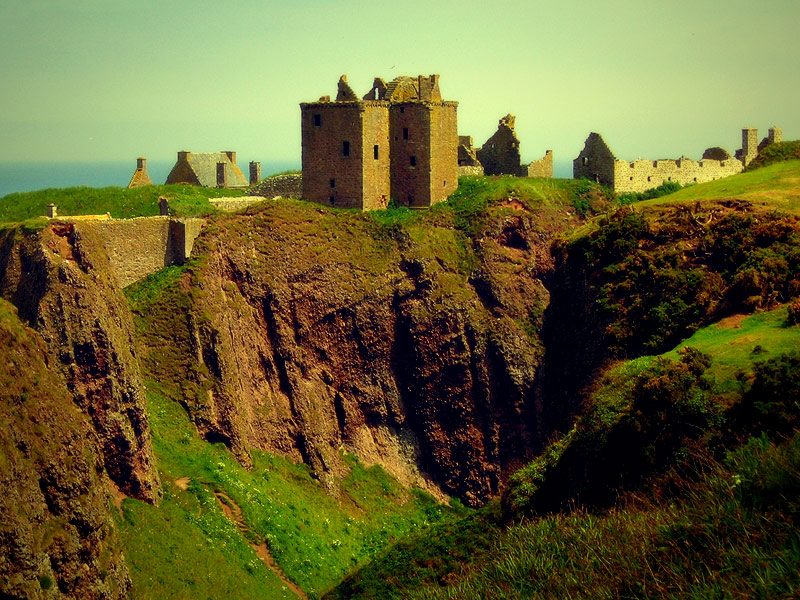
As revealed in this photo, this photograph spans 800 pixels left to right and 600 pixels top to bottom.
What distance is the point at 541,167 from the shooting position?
85875 millimetres

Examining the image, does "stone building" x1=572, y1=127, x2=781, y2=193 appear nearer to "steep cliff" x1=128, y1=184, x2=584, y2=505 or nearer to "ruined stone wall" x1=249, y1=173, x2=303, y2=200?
"steep cliff" x1=128, y1=184, x2=584, y2=505

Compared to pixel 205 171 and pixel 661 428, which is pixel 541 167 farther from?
pixel 661 428

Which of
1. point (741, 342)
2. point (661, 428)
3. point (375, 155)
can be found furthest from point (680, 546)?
point (375, 155)

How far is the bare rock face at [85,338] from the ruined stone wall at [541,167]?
34.8m

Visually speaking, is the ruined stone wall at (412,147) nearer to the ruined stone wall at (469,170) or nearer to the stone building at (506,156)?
the ruined stone wall at (469,170)

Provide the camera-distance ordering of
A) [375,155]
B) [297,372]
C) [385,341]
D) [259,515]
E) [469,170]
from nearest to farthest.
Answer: [259,515] < [297,372] < [385,341] < [375,155] < [469,170]

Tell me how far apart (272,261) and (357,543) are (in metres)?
14.9

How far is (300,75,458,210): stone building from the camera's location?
7562 centimetres

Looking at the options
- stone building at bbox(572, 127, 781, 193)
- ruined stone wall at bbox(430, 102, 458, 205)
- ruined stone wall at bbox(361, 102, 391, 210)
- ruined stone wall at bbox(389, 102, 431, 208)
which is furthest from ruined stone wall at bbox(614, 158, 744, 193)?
ruined stone wall at bbox(361, 102, 391, 210)

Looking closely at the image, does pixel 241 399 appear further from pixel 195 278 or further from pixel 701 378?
pixel 701 378

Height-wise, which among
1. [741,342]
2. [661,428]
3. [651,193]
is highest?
[651,193]

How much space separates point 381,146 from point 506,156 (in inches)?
433

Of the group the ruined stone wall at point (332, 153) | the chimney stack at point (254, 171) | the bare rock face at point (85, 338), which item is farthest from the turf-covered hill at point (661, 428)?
the chimney stack at point (254, 171)

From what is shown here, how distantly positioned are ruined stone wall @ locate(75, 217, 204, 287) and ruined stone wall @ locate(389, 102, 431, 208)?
46.6 feet
